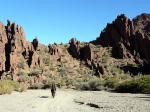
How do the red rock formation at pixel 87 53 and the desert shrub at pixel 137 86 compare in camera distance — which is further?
the red rock formation at pixel 87 53

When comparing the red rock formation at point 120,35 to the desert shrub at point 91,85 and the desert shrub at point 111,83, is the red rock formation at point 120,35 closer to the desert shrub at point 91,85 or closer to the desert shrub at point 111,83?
the desert shrub at point 91,85

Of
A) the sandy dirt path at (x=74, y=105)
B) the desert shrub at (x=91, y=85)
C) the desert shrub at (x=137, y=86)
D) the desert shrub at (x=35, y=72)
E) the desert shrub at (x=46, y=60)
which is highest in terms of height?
the desert shrub at (x=46, y=60)

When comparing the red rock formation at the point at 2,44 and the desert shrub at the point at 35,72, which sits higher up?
the red rock formation at the point at 2,44

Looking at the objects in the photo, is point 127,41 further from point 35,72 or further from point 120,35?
point 35,72

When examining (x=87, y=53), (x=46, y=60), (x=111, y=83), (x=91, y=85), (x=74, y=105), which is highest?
(x=87, y=53)

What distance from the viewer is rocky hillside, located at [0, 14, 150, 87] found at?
108688 millimetres

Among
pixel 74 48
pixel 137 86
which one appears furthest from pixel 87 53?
pixel 137 86

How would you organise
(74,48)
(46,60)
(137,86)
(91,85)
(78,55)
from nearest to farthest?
(137,86) < (91,85) < (46,60) < (78,55) < (74,48)

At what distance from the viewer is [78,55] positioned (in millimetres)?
129250

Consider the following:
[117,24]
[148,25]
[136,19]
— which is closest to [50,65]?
[117,24]

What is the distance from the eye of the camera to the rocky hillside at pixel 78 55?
109 m

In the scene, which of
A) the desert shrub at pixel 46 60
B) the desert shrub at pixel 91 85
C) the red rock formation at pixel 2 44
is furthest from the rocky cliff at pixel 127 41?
the desert shrub at pixel 91 85

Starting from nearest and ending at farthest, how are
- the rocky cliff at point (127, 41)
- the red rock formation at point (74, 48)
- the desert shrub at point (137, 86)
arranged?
1. the desert shrub at point (137, 86)
2. the rocky cliff at point (127, 41)
3. the red rock formation at point (74, 48)

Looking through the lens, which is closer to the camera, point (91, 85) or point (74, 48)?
point (91, 85)
